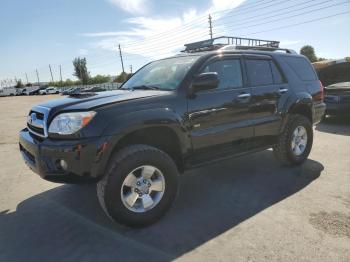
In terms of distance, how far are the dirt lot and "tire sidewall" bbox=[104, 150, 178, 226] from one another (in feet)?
0.44

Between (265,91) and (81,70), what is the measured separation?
8934 centimetres

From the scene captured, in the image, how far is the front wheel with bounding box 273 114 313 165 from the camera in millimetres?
5113

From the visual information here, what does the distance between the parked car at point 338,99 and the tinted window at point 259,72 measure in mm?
4965

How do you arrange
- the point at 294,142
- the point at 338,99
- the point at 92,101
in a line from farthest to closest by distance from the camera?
the point at 338,99, the point at 294,142, the point at 92,101

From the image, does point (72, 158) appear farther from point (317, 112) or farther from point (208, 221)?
point (317, 112)

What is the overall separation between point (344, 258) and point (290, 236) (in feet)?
1.66

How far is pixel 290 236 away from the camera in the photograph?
318cm

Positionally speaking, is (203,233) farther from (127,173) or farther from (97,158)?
(97,158)

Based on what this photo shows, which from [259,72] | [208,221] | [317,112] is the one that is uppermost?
[259,72]

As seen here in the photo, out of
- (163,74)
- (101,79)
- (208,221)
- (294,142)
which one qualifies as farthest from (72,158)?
(101,79)

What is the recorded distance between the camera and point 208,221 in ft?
11.7

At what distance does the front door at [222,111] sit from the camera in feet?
12.6

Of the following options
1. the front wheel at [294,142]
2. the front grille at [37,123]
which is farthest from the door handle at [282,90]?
the front grille at [37,123]

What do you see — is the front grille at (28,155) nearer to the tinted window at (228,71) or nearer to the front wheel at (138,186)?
the front wheel at (138,186)
